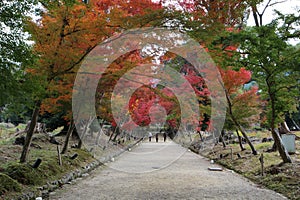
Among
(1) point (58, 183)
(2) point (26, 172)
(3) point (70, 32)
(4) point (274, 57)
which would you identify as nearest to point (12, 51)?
(3) point (70, 32)

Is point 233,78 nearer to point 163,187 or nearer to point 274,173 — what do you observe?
point 274,173

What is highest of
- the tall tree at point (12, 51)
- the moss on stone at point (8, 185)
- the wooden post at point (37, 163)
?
A: the tall tree at point (12, 51)

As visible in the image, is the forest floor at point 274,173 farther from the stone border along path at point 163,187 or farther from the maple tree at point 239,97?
the maple tree at point 239,97

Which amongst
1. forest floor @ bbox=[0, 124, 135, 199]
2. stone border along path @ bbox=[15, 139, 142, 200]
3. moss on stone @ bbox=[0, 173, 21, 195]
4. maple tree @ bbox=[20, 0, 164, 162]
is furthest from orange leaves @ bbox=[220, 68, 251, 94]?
moss on stone @ bbox=[0, 173, 21, 195]

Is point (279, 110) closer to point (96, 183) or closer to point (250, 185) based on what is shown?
point (250, 185)

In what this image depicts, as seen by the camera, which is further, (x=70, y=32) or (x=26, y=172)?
(x=70, y=32)

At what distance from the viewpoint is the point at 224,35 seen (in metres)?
7.17

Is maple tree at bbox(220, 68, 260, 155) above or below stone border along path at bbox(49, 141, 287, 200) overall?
above

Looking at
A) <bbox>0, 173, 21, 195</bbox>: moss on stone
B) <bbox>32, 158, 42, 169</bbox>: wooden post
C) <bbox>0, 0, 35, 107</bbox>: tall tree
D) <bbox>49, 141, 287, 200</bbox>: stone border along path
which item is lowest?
<bbox>49, 141, 287, 200</bbox>: stone border along path

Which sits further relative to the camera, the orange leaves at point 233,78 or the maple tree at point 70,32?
the orange leaves at point 233,78

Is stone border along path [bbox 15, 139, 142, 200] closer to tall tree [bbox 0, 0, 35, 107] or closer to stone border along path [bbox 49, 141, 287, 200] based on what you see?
stone border along path [bbox 49, 141, 287, 200]

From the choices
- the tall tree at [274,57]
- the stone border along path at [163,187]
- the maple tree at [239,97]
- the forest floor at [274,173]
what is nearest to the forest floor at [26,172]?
the stone border along path at [163,187]

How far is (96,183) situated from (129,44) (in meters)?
4.46

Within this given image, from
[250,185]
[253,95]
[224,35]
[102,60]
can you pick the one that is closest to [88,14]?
[102,60]
